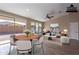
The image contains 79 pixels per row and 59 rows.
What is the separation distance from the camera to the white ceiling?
8.91ft

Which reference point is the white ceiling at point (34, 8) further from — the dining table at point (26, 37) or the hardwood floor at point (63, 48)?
the hardwood floor at point (63, 48)

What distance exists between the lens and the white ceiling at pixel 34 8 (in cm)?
271

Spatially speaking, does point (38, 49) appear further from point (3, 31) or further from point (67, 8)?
point (67, 8)

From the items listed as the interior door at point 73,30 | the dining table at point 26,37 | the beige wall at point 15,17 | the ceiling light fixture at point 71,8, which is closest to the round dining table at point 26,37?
the dining table at point 26,37

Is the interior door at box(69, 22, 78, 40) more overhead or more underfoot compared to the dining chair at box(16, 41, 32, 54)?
more overhead

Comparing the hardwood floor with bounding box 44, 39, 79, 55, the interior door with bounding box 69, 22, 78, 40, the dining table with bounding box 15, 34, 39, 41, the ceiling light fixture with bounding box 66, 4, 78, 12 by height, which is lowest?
the hardwood floor with bounding box 44, 39, 79, 55

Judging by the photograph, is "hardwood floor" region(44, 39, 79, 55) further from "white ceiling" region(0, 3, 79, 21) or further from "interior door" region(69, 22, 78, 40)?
"white ceiling" region(0, 3, 79, 21)

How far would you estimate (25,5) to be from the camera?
273 centimetres

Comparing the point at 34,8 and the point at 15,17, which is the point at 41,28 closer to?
the point at 34,8

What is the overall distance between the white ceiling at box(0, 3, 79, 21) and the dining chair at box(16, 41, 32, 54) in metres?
0.60

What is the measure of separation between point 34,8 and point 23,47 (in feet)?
2.87

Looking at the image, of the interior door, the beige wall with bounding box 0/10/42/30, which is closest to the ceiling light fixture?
the interior door

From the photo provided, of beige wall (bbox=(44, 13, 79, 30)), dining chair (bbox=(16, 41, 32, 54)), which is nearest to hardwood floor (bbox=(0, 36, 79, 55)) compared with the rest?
dining chair (bbox=(16, 41, 32, 54))
